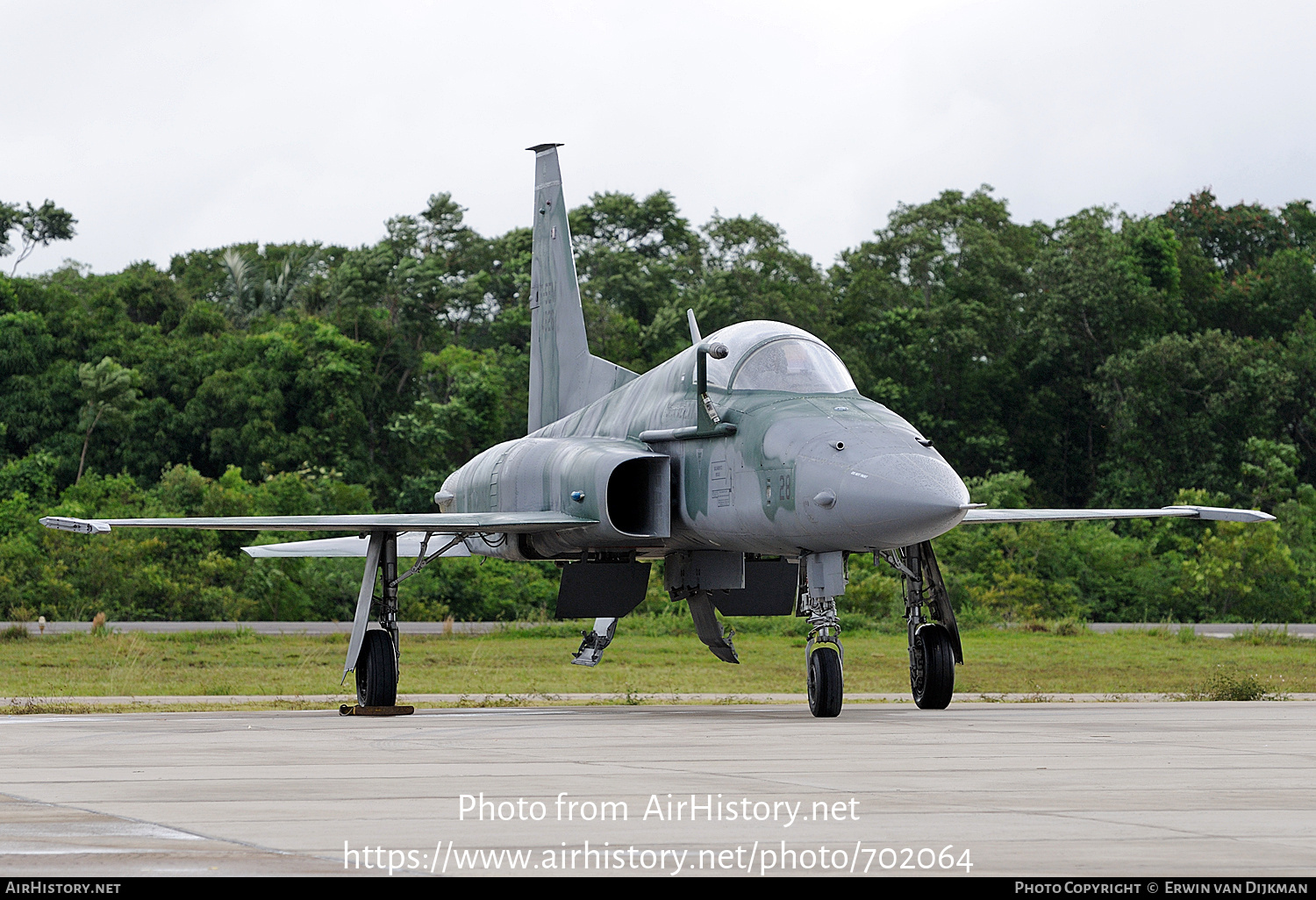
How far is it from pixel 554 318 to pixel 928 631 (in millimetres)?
8851

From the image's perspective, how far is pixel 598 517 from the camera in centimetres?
1683

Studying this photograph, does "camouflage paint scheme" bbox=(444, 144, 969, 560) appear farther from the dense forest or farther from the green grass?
the dense forest

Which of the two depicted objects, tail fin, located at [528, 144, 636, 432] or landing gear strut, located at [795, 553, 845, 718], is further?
tail fin, located at [528, 144, 636, 432]

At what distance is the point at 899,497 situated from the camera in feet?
45.6

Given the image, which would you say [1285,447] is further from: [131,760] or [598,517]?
[131,760]

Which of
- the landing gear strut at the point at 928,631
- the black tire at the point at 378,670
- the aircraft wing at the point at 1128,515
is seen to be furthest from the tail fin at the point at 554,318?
the landing gear strut at the point at 928,631

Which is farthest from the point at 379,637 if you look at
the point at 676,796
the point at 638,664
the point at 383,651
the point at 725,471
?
the point at 638,664

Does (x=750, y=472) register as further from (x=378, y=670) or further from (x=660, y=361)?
(x=660, y=361)

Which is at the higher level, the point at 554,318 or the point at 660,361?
the point at 660,361

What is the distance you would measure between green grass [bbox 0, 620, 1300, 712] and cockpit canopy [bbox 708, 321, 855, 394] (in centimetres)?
612

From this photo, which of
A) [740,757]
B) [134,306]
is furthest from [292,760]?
[134,306]

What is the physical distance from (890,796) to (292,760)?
14.2 feet

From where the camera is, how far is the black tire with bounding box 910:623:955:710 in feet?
54.1

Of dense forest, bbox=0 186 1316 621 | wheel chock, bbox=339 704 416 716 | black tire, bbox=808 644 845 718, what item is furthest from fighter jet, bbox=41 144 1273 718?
dense forest, bbox=0 186 1316 621
